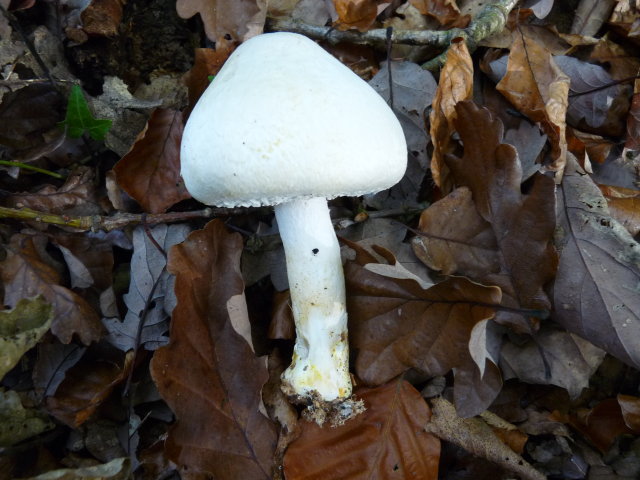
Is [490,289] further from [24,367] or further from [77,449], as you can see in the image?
[24,367]

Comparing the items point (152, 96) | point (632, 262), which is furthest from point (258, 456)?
point (152, 96)

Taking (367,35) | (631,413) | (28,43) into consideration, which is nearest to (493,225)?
(631,413)

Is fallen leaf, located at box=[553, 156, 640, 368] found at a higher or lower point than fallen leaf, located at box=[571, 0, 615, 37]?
lower

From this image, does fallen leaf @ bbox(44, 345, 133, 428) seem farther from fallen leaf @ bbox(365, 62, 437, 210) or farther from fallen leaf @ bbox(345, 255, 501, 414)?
fallen leaf @ bbox(365, 62, 437, 210)

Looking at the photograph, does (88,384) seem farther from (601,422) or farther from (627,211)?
(627,211)

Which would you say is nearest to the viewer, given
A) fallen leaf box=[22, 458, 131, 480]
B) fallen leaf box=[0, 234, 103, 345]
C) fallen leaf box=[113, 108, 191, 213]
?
fallen leaf box=[22, 458, 131, 480]

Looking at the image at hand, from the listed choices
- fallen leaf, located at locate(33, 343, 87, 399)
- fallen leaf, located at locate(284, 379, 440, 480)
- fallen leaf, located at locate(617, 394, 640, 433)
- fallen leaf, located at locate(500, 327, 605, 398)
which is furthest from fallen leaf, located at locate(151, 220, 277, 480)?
fallen leaf, located at locate(617, 394, 640, 433)
